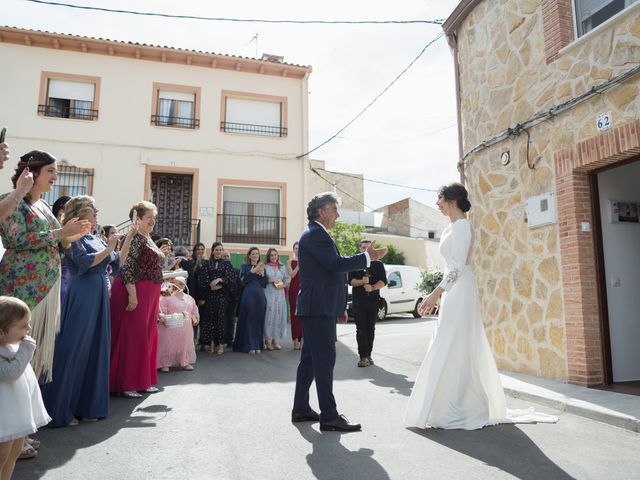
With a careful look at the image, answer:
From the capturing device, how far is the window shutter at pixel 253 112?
18016mm

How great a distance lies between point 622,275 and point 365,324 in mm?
3505

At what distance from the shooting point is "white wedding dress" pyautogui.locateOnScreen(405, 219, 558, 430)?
407 cm

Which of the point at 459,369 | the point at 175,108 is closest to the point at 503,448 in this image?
the point at 459,369

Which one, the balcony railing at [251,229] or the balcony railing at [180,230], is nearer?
the balcony railing at [180,230]

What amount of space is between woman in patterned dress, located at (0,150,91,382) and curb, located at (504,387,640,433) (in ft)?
15.1

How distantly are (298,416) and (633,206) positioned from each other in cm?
530

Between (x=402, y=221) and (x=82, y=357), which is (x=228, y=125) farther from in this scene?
(x=402, y=221)

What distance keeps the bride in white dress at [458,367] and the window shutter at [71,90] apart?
Result: 1608 centimetres

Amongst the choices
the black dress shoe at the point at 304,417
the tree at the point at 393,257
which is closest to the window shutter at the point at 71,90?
the black dress shoe at the point at 304,417

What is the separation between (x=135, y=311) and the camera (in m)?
5.31

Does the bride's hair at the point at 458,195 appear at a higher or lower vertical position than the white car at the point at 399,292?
higher

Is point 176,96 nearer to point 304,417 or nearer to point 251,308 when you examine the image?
point 251,308

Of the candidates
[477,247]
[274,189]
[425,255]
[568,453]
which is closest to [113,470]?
[568,453]

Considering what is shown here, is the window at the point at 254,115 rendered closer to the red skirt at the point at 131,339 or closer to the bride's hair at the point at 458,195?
the red skirt at the point at 131,339
